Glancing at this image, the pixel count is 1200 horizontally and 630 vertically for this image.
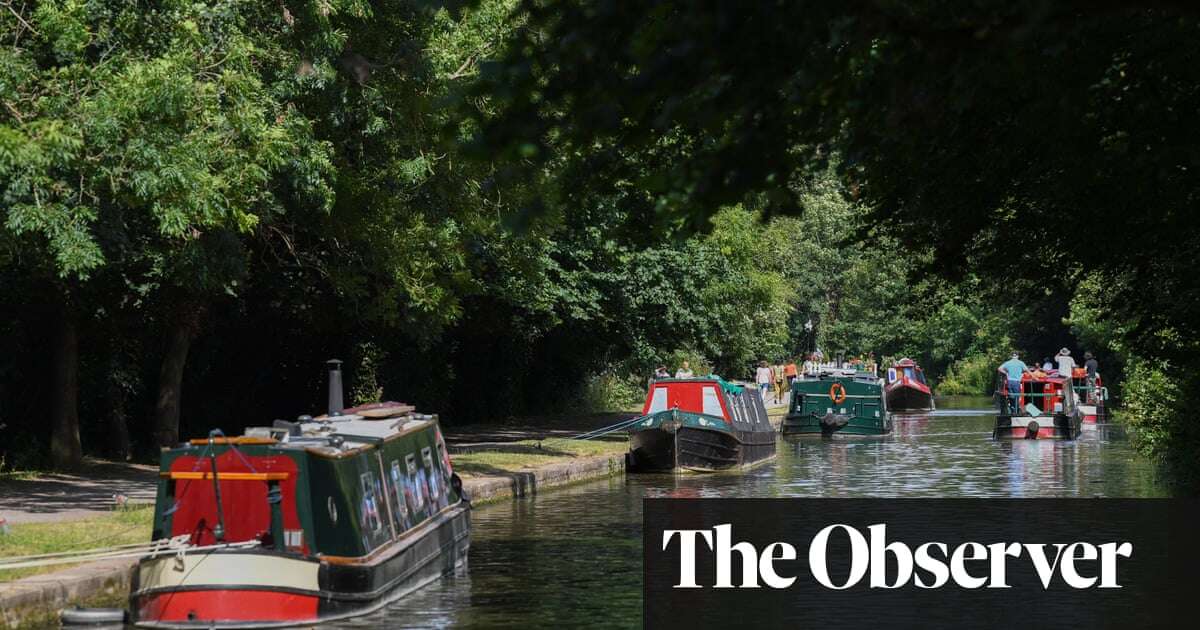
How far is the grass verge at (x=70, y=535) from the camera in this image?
14.9 metres

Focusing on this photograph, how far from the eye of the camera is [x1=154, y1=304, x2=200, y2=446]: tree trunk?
25234 mm

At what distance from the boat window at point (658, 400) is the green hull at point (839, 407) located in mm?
12626

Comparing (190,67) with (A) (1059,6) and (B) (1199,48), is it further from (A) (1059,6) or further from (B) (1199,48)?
(A) (1059,6)

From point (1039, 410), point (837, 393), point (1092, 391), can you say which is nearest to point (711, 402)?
point (1039, 410)

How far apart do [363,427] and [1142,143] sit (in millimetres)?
7897

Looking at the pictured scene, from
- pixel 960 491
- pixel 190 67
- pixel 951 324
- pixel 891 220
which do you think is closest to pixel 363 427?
pixel 190 67

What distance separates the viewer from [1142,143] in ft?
45.8

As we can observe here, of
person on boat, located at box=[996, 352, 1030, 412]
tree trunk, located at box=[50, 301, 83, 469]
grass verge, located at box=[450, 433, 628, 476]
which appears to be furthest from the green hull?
tree trunk, located at box=[50, 301, 83, 469]

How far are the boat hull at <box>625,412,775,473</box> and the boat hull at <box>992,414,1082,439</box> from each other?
37.6 feet

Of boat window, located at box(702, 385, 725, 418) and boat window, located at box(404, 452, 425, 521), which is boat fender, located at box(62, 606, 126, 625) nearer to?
boat window, located at box(404, 452, 425, 521)

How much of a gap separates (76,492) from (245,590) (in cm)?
869

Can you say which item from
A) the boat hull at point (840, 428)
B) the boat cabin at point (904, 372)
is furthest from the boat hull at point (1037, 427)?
the boat cabin at point (904, 372)

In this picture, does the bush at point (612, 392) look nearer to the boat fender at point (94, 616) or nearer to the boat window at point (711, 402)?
the boat window at point (711, 402)

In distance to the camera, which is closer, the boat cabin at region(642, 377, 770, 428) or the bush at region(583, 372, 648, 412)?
the boat cabin at region(642, 377, 770, 428)
